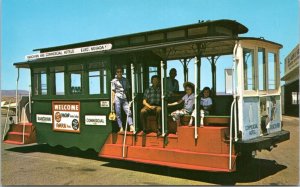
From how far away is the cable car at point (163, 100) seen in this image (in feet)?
21.7

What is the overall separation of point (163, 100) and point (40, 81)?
15.2 feet

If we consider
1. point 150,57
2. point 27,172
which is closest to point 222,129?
point 150,57

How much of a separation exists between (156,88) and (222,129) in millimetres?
2117

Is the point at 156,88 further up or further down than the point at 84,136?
further up

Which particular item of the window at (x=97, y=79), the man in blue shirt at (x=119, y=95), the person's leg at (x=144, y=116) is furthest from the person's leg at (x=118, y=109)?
the person's leg at (x=144, y=116)

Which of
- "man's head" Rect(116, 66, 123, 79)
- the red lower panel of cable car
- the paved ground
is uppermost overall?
"man's head" Rect(116, 66, 123, 79)

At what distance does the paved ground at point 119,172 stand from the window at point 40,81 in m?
1.91

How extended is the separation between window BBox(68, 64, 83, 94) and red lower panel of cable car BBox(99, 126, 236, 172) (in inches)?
68.4

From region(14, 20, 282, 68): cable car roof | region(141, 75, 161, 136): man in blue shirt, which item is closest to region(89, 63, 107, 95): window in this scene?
region(14, 20, 282, 68): cable car roof

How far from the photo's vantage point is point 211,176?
7.21 meters

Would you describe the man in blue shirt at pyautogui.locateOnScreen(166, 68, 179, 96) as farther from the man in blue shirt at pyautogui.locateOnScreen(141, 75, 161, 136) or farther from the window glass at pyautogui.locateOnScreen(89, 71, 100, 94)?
the window glass at pyautogui.locateOnScreen(89, 71, 100, 94)

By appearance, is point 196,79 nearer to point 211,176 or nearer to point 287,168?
point 211,176

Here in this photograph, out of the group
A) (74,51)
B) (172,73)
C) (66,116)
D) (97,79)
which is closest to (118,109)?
(97,79)

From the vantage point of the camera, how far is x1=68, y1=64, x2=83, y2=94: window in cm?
898
